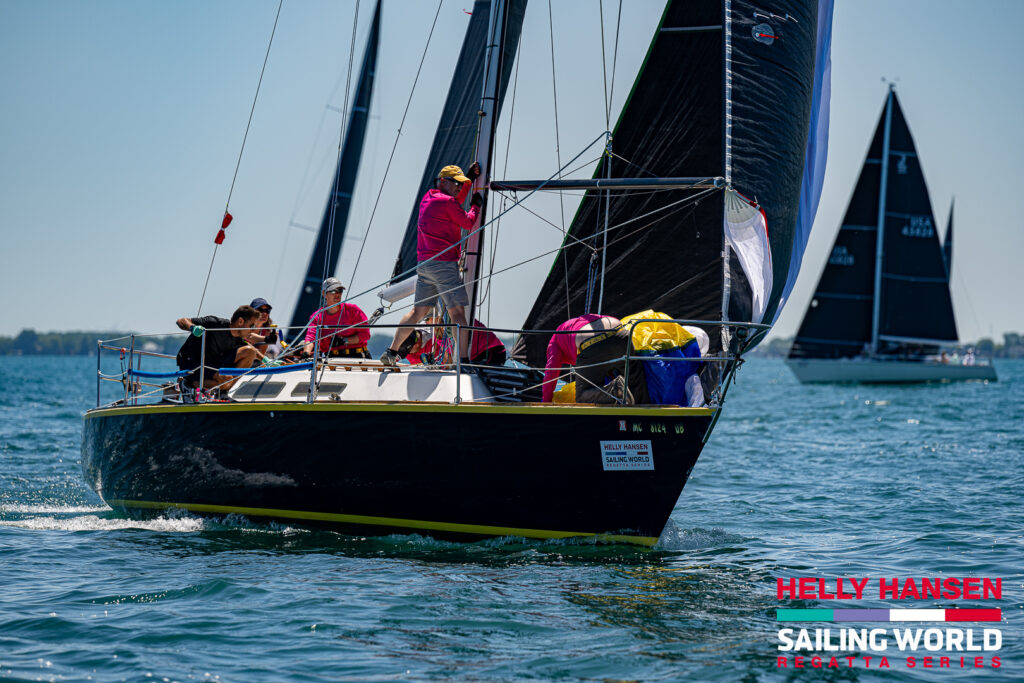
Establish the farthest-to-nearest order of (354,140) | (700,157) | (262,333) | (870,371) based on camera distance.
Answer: (870,371), (354,140), (262,333), (700,157)

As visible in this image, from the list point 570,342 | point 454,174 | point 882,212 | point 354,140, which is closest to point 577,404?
point 570,342

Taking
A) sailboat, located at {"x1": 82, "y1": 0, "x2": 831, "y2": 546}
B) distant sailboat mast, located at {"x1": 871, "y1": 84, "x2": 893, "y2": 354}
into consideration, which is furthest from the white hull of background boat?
sailboat, located at {"x1": 82, "y1": 0, "x2": 831, "y2": 546}

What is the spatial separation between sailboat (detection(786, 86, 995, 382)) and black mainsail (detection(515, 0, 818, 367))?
37837mm

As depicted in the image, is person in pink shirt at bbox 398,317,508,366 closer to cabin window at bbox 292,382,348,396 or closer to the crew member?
cabin window at bbox 292,382,348,396

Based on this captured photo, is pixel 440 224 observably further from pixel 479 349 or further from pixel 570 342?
pixel 570 342

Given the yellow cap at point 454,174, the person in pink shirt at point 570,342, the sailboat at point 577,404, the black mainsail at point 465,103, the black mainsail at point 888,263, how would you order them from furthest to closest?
the black mainsail at point 888,263 → the black mainsail at point 465,103 → the yellow cap at point 454,174 → the person in pink shirt at point 570,342 → the sailboat at point 577,404

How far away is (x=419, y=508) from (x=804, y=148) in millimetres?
4987

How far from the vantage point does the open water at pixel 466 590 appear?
19.2ft

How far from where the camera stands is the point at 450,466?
27.4ft

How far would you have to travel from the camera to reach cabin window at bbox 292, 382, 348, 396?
29.9ft

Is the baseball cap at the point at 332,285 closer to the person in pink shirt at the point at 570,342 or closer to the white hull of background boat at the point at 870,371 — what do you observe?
the person in pink shirt at the point at 570,342

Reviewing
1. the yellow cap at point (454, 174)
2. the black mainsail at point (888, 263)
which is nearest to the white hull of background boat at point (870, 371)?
the black mainsail at point (888, 263)

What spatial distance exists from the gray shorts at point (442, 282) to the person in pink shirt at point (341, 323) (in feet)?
3.29

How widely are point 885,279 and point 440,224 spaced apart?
132ft
